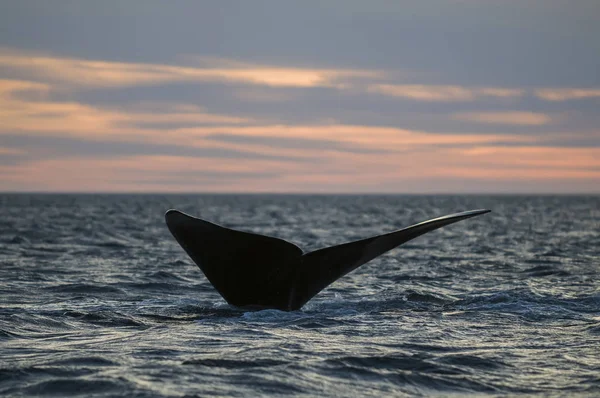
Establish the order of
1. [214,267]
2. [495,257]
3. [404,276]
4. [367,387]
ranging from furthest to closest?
[495,257], [404,276], [214,267], [367,387]

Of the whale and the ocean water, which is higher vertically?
the whale

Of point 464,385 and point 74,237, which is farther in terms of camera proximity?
point 74,237

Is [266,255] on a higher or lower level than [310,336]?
higher

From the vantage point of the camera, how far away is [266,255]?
32.6ft

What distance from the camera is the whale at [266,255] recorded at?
9.66m

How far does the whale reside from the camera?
9664 millimetres

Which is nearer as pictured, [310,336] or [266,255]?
[310,336]

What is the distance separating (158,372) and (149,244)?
68.9ft

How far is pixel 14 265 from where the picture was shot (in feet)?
61.3

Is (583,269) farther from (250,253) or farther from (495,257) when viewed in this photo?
(250,253)

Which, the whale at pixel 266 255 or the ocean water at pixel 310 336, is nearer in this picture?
the ocean water at pixel 310 336

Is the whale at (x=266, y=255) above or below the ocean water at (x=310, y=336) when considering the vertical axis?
above

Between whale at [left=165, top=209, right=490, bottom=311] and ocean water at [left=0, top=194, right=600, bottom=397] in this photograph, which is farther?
whale at [left=165, top=209, right=490, bottom=311]

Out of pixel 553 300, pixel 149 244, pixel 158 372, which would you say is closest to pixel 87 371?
pixel 158 372
